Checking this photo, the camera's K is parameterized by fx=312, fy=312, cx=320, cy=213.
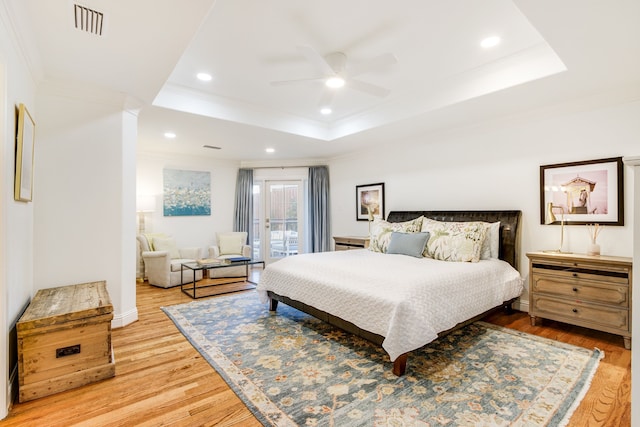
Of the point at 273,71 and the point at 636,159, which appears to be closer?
the point at 636,159

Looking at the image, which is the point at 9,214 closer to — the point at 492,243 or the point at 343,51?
the point at 343,51

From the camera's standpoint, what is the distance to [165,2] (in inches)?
71.2

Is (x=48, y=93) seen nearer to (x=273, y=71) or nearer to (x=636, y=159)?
(x=273, y=71)

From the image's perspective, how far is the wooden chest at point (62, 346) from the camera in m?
1.98

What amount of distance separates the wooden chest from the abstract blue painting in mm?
3887

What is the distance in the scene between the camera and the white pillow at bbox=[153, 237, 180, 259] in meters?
5.42

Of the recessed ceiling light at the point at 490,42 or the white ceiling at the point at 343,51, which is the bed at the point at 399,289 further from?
the recessed ceiling light at the point at 490,42

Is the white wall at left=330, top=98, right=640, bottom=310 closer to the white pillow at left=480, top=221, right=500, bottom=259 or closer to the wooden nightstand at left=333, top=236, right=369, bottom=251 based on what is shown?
the white pillow at left=480, top=221, right=500, bottom=259

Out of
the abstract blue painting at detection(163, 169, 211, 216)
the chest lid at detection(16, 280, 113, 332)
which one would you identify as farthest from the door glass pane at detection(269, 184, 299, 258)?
the chest lid at detection(16, 280, 113, 332)

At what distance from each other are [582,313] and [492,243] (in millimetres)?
1037

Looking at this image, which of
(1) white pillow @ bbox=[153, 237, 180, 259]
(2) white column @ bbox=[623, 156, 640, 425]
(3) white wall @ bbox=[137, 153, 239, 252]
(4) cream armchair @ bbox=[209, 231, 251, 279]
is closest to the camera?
(2) white column @ bbox=[623, 156, 640, 425]

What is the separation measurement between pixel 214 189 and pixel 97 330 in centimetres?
468

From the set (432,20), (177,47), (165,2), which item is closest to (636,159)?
(432,20)

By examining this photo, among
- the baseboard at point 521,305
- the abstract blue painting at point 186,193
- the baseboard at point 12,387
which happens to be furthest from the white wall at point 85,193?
the baseboard at point 521,305
